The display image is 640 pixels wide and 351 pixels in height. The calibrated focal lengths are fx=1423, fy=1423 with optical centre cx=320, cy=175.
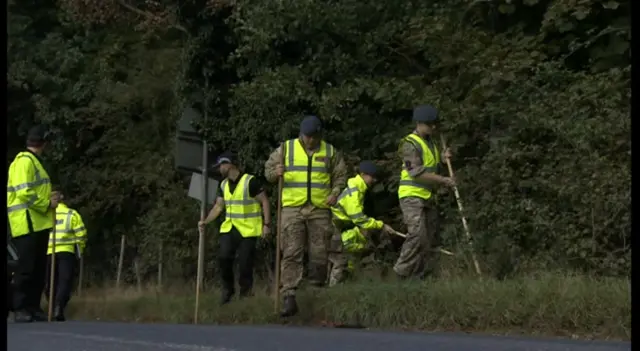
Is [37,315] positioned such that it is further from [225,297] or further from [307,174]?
[307,174]

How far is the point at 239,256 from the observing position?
622 inches

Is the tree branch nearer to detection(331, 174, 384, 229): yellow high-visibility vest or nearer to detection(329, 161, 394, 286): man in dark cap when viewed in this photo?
detection(329, 161, 394, 286): man in dark cap

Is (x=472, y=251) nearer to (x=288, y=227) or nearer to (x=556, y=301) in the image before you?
(x=288, y=227)

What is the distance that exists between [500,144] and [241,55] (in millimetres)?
5699

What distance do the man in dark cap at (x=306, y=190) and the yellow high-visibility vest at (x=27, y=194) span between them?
218 centimetres

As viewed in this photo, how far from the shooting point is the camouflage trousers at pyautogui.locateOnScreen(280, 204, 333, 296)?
13047 millimetres

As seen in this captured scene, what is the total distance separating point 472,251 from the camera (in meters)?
14.6

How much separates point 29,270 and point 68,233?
9.68 feet

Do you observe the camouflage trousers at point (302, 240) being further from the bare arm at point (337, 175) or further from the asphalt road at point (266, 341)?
the asphalt road at point (266, 341)

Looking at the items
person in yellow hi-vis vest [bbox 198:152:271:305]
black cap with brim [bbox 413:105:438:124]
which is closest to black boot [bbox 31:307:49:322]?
person in yellow hi-vis vest [bbox 198:152:271:305]

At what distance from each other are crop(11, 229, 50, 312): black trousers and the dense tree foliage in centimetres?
446

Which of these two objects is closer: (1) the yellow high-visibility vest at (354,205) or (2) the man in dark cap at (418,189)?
(2) the man in dark cap at (418,189)

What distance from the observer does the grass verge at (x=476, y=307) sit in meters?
10.3

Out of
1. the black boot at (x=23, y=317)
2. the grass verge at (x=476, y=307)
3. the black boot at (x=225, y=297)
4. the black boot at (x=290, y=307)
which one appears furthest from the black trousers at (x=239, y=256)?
the black boot at (x=290, y=307)
